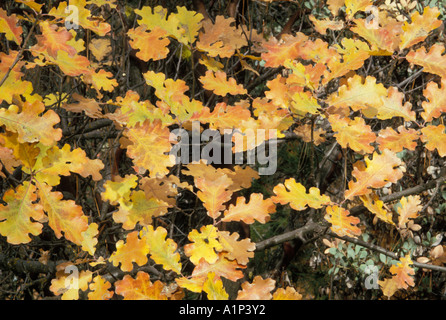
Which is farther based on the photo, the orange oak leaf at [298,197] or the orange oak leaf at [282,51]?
the orange oak leaf at [282,51]

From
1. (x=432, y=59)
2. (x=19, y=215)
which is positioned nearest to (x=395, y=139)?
(x=432, y=59)

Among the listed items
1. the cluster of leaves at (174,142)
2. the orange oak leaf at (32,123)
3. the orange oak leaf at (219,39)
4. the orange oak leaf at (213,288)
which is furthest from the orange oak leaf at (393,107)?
the orange oak leaf at (32,123)

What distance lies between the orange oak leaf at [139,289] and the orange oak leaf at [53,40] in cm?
58

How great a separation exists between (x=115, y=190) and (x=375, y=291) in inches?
65.9

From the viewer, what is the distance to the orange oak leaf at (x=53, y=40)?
1.22 m

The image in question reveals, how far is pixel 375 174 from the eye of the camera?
1.30 m

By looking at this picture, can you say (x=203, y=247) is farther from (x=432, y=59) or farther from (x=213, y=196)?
(x=432, y=59)

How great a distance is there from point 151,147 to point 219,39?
561 millimetres

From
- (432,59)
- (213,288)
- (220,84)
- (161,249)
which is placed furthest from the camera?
(220,84)

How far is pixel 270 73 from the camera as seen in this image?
1973 mm

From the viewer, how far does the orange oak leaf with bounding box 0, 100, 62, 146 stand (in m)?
1.14

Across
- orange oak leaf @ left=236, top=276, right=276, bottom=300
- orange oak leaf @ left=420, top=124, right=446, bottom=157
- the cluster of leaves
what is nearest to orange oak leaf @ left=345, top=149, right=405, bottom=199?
the cluster of leaves

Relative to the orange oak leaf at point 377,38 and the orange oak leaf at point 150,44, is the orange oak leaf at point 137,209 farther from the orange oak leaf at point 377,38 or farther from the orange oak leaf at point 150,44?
the orange oak leaf at point 377,38
